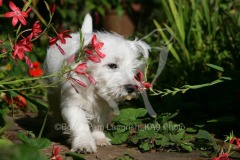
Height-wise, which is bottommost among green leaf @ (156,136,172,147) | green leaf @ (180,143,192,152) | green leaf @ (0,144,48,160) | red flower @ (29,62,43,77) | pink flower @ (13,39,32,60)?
green leaf @ (180,143,192,152)

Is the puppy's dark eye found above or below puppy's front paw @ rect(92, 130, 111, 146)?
above

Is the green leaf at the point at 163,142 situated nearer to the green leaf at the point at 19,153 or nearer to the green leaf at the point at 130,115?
the green leaf at the point at 130,115

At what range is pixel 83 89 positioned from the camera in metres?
3.67

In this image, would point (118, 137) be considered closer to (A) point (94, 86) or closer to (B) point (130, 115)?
(B) point (130, 115)

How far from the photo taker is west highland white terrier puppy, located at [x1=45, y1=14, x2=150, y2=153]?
11.7 feet

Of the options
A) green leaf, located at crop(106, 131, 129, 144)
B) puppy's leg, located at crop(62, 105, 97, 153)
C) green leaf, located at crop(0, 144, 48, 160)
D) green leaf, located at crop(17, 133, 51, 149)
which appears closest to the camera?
green leaf, located at crop(0, 144, 48, 160)

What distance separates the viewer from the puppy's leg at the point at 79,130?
11.1ft

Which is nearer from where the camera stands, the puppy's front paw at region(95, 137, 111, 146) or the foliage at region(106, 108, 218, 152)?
the foliage at region(106, 108, 218, 152)

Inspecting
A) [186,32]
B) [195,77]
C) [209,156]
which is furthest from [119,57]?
[186,32]

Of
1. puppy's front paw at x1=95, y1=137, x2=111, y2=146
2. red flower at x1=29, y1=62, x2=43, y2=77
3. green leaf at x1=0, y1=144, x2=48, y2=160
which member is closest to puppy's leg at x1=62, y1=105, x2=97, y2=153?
puppy's front paw at x1=95, y1=137, x2=111, y2=146

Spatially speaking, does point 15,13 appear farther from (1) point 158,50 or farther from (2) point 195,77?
(1) point 158,50

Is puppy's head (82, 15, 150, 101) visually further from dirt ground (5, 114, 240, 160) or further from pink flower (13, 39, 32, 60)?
pink flower (13, 39, 32, 60)

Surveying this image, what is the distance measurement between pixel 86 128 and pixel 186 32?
2.29 metres

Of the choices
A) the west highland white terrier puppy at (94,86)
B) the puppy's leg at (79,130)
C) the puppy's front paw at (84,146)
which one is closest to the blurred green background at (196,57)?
the west highland white terrier puppy at (94,86)
